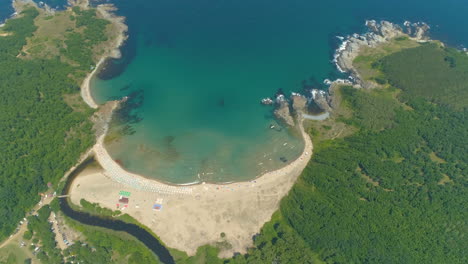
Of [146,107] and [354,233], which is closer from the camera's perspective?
[354,233]

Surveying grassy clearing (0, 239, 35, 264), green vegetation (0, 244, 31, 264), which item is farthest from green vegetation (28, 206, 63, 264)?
green vegetation (0, 244, 31, 264)

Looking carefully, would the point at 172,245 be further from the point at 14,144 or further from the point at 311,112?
the point at 311,112

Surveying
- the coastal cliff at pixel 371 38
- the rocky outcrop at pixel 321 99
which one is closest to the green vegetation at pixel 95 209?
the rocky outcrop at pixel 321 99

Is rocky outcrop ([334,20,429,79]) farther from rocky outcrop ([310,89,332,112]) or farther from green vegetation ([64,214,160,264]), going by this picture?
green vegetation ([64,214,160,264])

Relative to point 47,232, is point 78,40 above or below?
above

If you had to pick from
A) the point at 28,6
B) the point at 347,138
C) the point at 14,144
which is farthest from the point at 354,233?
the point at 28,6

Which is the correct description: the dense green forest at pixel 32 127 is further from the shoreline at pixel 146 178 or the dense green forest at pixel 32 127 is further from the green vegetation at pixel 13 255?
the shoreline at pixel 146 178

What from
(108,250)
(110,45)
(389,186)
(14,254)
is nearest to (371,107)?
(389,186)
